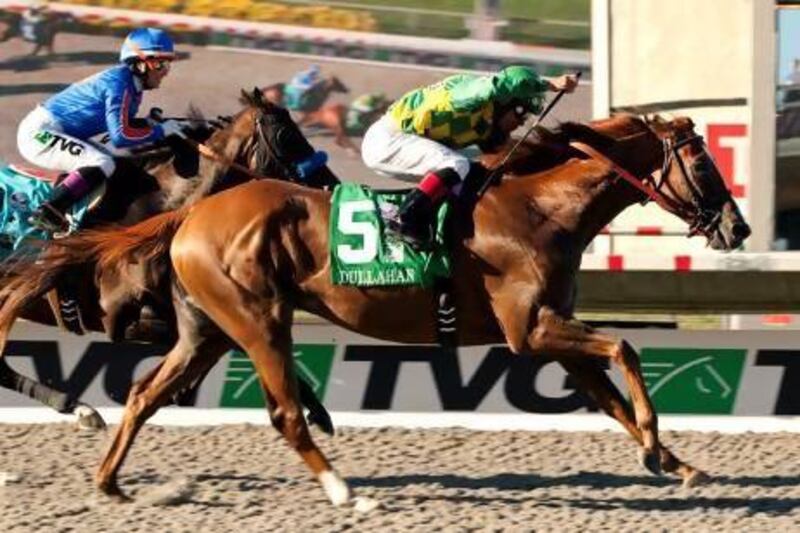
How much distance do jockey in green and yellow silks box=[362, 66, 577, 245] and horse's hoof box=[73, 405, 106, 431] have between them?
155 cm

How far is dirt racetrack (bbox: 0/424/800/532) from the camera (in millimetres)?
6316

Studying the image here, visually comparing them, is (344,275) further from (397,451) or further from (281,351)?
(397,451)

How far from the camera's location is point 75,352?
843 centimetres

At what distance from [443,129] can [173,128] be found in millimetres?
1653

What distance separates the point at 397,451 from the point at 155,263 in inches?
48.6

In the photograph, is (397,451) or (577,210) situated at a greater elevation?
(577,210)

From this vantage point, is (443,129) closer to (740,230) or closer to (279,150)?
(740,230)

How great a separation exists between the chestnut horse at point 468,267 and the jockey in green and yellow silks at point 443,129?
0.15m

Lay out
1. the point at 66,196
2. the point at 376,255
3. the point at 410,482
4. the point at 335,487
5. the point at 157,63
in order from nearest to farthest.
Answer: the point at 335,487 → the point at 376,255 → the point at 410,482 → the point at 66,196 → the point at 157,63

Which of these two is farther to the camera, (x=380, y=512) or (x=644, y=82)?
(x=644, y=82)

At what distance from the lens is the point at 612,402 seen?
668 centimetres

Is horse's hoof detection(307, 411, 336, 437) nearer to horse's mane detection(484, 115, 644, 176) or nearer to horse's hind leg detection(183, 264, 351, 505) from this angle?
horse's hind leg detection(183, 264, 351, 505)

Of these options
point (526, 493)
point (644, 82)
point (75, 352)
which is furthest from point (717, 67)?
point (75, 352)

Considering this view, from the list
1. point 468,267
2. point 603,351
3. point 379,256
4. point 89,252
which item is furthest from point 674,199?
point 89,252
